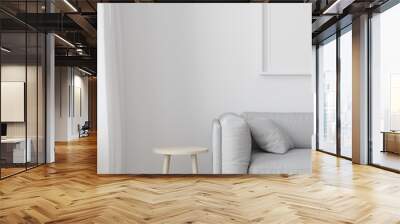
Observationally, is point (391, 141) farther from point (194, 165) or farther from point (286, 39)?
point (194, 165)

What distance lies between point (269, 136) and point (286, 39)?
1.31 metres

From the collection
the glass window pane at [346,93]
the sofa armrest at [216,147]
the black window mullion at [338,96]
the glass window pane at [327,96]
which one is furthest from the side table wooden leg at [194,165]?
the glass window pane at [327,96]

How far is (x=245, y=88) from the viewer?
5.28 meters

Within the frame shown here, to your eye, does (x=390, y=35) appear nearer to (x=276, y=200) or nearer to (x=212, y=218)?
(x=276, y=200)

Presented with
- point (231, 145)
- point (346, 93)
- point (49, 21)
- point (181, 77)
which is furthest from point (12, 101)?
point (346, 93)

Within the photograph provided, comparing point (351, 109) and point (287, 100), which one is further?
point (351, 109)

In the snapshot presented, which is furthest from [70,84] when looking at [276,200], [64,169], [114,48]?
[276,200]

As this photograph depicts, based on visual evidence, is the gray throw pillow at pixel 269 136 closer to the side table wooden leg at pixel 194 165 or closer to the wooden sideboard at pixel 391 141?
the side table wooden leg at pixel 194 165

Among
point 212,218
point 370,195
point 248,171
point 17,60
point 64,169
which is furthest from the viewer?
point 64,169

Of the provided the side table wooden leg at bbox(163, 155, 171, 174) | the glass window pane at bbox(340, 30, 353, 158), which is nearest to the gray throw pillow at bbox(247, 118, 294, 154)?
the side table wooden leg at bbox(163, 155, 171, 174)

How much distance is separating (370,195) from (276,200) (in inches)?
42.4

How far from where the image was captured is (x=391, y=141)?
622 centimetres

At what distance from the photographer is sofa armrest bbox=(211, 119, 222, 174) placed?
16.8 ft

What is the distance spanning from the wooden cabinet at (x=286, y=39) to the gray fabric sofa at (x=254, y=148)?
0.61 metres
